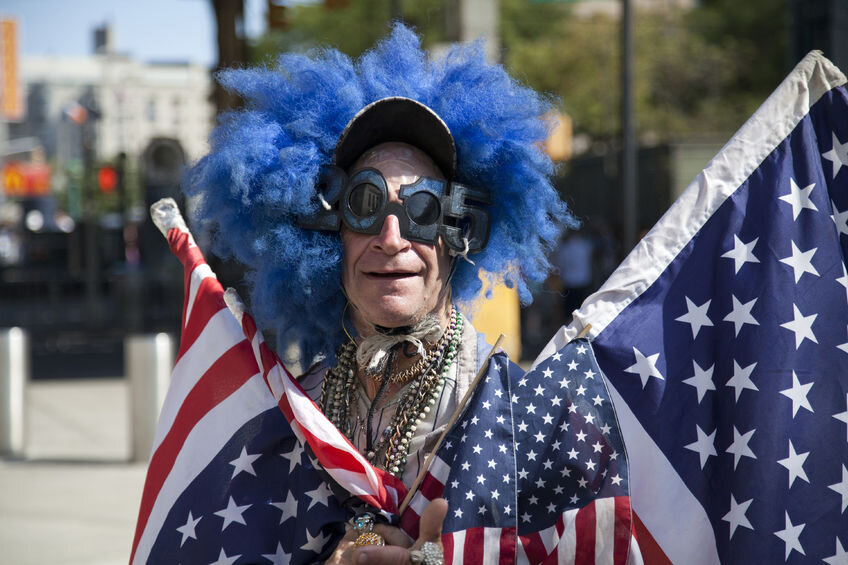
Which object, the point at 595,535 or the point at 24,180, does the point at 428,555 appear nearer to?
the point at 595,535

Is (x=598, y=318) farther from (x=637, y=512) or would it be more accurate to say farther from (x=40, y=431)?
(x=40, y=431)

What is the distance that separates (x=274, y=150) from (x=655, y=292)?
106 centimetres

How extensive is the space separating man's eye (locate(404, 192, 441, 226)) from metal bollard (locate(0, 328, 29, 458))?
21.9 feet

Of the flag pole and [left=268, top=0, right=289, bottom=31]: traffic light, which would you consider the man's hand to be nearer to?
the flag pole

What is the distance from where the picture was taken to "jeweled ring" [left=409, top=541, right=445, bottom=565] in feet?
6.34

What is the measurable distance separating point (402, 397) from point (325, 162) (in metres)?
0.65

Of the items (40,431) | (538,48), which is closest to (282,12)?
(40,431)

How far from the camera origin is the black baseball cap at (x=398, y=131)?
7.47 feet

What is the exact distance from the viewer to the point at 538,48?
34.1 metres

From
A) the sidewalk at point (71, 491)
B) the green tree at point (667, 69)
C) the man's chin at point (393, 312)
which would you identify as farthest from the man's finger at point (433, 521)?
the green tree at point (667, 69)

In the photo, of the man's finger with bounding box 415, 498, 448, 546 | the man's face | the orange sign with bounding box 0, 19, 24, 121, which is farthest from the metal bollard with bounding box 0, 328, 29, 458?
the orange sign with bounding box 0, 19, 24, 121

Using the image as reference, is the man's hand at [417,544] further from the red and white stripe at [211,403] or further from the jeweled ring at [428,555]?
the red and white stripe at [211,403]

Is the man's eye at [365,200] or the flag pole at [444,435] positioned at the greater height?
the man's eye at [365,200]

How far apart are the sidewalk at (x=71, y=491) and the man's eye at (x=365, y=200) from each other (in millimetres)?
3963
